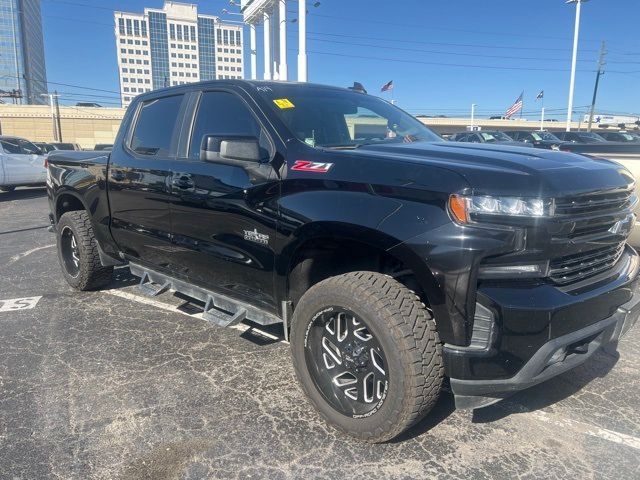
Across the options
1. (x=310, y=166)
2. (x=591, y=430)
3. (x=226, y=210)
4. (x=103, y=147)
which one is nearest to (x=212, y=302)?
(x=226, y=210)

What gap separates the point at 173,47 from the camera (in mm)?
91750

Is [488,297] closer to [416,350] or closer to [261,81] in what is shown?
[416,350]

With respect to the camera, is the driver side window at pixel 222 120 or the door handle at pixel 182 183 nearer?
the driver side window at pixel 222 120

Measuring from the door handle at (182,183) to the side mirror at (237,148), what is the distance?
0.52m

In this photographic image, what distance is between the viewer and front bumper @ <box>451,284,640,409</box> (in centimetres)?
228

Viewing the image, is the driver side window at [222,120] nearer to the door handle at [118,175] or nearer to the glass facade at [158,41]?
the door handle at [118,175]

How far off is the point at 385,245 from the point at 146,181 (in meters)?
2.30

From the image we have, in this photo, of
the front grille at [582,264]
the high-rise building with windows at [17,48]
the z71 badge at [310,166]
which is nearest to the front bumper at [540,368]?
the front grille at [582,264]

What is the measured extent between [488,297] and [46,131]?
7645 cm

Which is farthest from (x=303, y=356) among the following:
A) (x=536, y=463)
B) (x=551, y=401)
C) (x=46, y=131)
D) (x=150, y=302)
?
(x=46, y=131)

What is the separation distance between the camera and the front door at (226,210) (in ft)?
9.91

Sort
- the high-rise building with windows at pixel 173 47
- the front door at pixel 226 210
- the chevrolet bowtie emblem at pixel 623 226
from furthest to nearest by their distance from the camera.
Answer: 1. the high-rise building with windows at pixel 173 47
2. the front door at pixel 226 210
3. the chevrolet bowtie emblem at pixel 623 226

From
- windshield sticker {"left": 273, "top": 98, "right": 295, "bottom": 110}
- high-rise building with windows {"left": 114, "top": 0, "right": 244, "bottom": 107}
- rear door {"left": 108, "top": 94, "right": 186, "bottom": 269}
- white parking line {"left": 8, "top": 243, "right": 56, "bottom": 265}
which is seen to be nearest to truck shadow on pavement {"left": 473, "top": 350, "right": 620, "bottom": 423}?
windshield sticker {"left": 273, "top": 98, "right": 295, "bottom": 110}

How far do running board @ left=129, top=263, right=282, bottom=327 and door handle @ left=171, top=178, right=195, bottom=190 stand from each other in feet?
2.54
